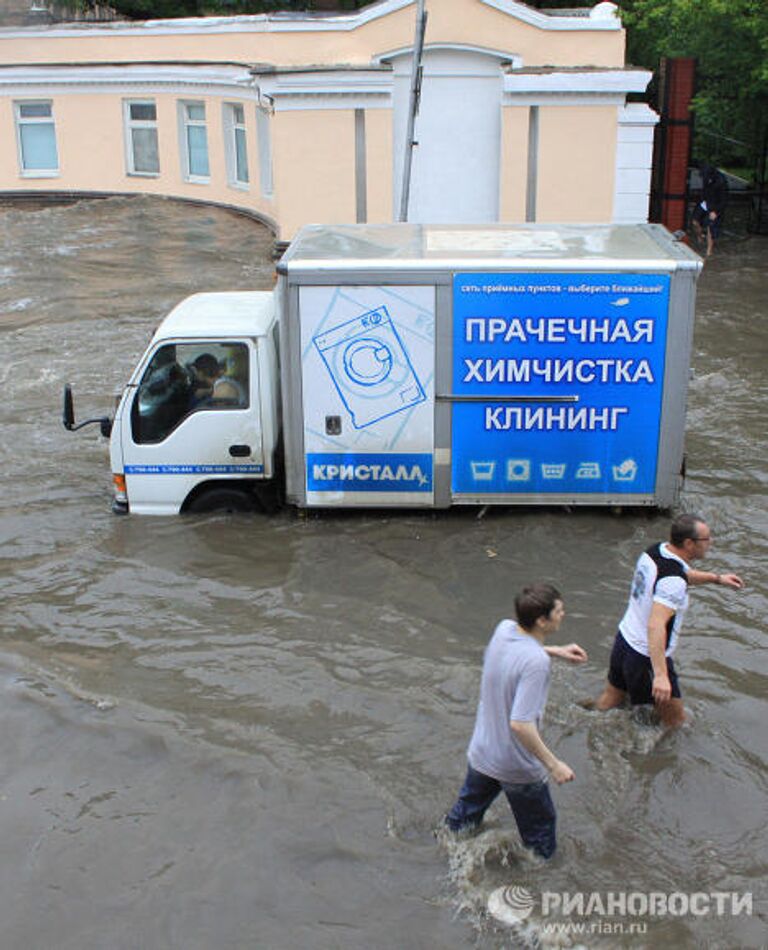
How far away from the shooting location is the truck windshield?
962cm

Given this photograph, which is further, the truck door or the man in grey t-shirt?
the truck door

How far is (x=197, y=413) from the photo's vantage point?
9633 mm

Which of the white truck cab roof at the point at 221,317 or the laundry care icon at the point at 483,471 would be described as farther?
the laundry care icon at the point at 483,471

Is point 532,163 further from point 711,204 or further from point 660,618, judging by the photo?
point 660,618

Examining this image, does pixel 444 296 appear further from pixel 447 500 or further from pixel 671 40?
pixel 671 40

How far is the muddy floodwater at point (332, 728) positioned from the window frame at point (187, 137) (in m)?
14.7

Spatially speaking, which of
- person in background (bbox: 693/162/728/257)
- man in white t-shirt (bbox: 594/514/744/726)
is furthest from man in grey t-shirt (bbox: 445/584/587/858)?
person in background (bbox: 693/162/728/257)

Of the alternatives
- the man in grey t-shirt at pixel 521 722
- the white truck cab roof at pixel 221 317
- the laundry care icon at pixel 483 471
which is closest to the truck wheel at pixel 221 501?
the white truck cab roof at pixel 221 317

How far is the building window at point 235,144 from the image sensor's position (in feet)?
79.3

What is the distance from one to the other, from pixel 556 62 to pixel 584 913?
1807 cm

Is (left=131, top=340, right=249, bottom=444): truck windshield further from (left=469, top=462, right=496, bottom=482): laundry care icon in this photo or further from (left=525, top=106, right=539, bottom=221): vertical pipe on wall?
(left=525, top=106, right=539, bottom=221): vertical pipe on wall

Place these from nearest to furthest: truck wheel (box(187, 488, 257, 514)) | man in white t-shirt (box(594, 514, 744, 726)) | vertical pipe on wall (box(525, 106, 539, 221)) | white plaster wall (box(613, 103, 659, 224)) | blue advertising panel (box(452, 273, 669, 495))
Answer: man in white t-shirt (box(594, 514, 744, 726))
blue advertising panel (box(452, 273, 669, 495))
truck wheel (box(187, 488, 257, 514))
white plaster wall (box(613, 103, 659, 224))
vertical pipe on wall (box(525, 106, 539, 221))

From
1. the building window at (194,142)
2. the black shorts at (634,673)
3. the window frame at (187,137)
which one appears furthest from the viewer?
the building window at (194,142)

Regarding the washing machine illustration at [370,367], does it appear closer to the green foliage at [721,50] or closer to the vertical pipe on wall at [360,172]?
the vertical pipe on wall at [360,172]
